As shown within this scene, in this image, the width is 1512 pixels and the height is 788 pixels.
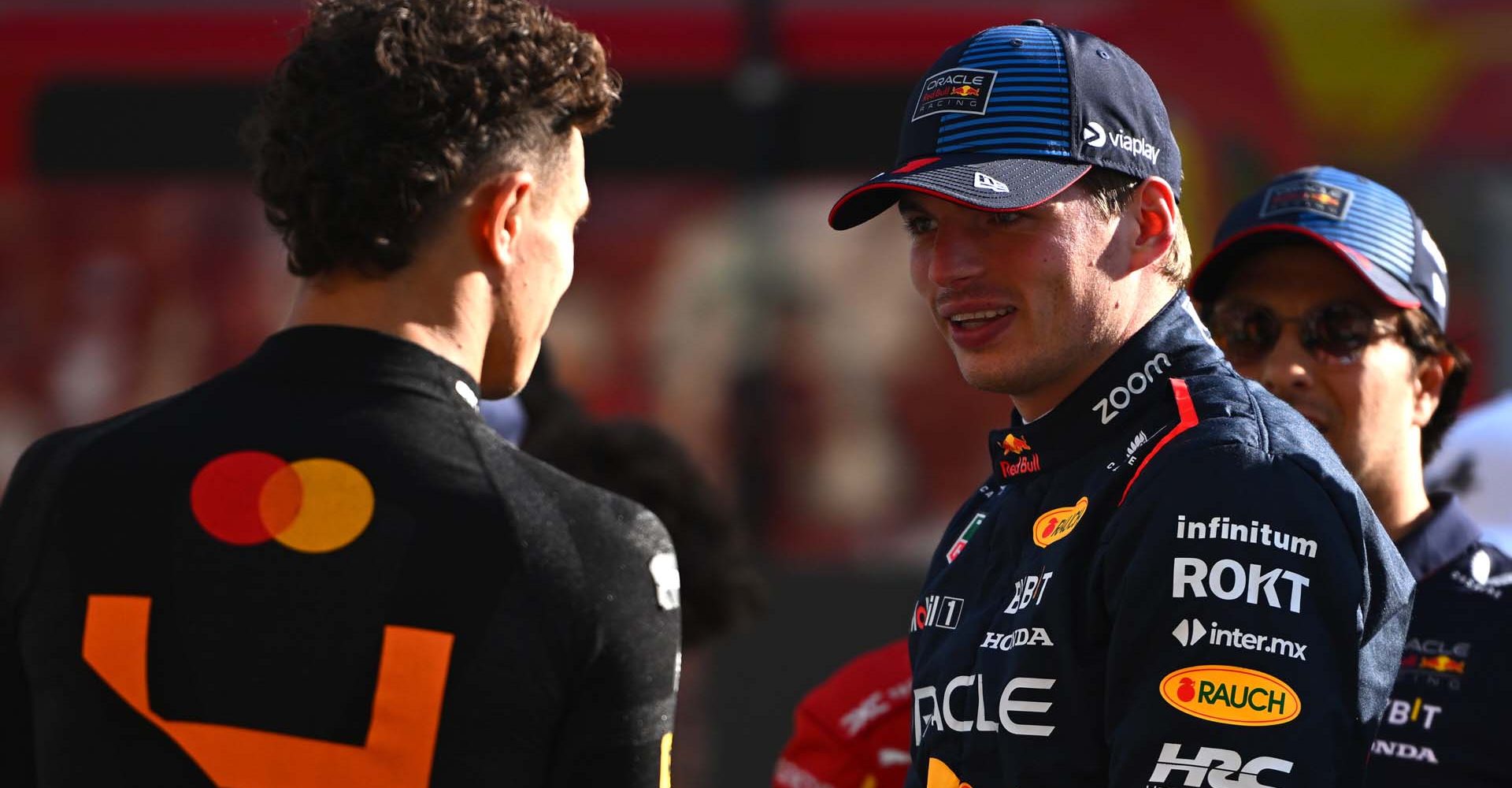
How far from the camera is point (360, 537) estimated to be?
1.57 m

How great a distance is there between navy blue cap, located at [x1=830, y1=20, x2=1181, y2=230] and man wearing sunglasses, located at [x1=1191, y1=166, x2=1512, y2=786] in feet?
1.83

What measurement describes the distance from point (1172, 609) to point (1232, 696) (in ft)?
0.32

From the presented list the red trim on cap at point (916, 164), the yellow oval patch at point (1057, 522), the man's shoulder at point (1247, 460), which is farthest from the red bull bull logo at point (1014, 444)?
the red trim on cap at point (916, 164)

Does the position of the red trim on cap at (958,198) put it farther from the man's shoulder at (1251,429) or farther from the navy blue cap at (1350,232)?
the navy blue cap at (1350,232)

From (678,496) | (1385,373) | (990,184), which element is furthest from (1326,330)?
(678,496)

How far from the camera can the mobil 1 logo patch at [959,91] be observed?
197 cm

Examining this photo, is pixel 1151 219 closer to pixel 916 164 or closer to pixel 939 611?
pixel 916 164

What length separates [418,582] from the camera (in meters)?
1.56

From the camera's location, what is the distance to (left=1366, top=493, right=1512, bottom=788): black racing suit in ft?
7.45

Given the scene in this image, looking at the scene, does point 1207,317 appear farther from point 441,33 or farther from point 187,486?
point 187,486

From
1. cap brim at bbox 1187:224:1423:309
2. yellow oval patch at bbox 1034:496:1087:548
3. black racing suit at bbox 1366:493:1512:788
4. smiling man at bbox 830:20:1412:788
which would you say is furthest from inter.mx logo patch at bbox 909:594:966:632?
cap brim at bbox 1187:224:1423:309

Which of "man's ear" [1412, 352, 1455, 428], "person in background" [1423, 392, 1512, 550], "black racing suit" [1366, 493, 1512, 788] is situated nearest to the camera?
"black racing suit" [1366, 493, 1512, 788]

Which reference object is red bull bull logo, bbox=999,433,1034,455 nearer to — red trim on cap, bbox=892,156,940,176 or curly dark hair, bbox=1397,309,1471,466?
red trim on cap, bbox=892,156,940,176

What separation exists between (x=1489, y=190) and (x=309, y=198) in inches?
213
